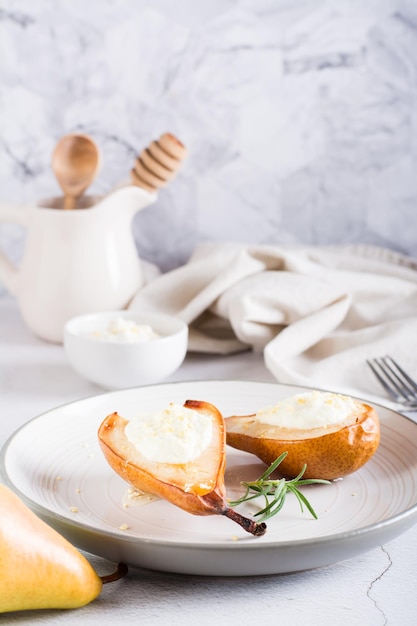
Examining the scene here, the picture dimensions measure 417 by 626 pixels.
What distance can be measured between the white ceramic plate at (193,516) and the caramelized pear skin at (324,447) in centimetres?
2

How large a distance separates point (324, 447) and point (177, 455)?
124 millimetres

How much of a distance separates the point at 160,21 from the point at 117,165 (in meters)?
0.25

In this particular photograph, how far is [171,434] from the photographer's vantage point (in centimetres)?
62

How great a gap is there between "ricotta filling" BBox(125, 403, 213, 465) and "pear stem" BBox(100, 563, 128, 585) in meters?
0.08

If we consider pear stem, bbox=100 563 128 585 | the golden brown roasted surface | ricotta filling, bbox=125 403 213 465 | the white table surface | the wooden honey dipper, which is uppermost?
the wooden honey dipper

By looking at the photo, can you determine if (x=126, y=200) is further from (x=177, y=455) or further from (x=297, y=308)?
(x=177, y=455)

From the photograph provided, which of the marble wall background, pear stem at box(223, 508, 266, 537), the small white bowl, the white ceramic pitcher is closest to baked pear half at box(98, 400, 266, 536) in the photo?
pear stem at box(223, 508, 266, 537)

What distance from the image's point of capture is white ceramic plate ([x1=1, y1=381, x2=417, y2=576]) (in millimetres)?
531

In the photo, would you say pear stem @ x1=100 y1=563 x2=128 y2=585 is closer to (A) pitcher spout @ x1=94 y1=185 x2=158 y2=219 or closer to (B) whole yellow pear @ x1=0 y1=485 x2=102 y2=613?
(B) whole yellow pear @ x1=0 y1=485 x2=102 y2=613

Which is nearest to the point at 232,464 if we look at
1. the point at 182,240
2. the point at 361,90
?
the point at 182,240

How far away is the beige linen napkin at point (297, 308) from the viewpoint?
1036mm

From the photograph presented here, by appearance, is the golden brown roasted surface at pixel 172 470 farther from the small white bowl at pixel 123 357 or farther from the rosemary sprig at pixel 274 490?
the small white bowl at pixel 123 357

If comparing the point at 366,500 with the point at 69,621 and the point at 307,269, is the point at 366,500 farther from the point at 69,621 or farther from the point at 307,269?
the point at 307,269

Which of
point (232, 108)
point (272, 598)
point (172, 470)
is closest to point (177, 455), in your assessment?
point (172, 470)
